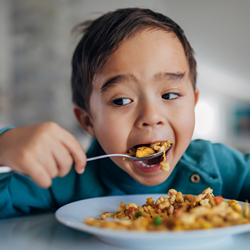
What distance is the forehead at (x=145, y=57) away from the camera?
71cm

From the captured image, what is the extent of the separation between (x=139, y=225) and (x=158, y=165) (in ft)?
1.05

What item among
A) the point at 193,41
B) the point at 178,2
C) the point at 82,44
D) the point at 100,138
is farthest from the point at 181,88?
the point at 178,2

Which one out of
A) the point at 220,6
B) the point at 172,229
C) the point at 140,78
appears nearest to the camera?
the point at 172,229

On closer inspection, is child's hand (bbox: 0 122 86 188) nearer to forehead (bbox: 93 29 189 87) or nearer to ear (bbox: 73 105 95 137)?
forehead (bbox: 93 29 189 87)

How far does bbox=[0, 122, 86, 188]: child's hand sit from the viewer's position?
19.9 inches

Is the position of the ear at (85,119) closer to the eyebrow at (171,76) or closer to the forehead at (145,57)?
the forehead at (145,57)

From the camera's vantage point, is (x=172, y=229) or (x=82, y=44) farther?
(x=82, y=44)

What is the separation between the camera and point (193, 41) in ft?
5.18

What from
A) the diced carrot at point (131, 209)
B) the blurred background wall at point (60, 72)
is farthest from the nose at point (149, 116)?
the blurred background wall at point (60, 72)

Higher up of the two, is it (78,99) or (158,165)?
(78,99)

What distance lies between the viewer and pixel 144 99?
70 centimetres

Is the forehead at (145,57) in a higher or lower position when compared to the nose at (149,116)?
higher

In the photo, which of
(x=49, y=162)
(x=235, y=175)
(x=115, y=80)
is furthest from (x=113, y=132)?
(x=235, y=175)

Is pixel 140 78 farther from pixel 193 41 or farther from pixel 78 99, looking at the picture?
pixel 193 41
